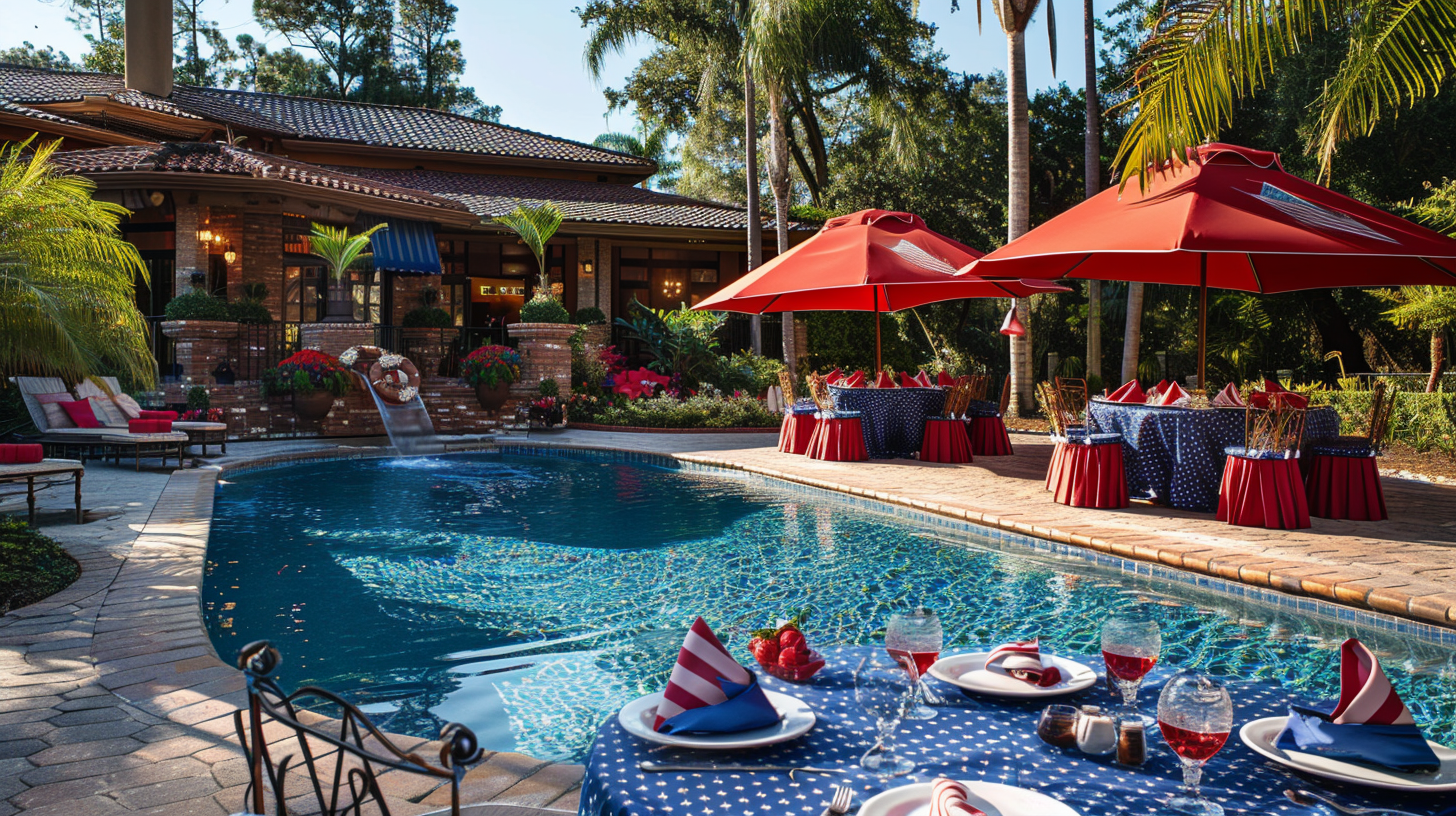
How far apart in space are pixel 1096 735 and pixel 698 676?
2.43ft

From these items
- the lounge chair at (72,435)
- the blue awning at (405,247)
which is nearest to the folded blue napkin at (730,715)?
the lounge chair at (72,435)

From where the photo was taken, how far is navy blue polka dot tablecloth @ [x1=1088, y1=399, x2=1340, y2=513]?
7738 millimetres

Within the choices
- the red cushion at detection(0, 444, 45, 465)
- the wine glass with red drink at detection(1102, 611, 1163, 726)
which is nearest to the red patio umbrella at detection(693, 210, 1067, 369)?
the red cushion at detection(0, 444, 45, 465)

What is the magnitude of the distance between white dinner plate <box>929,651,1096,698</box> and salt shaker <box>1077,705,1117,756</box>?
22 centimetres

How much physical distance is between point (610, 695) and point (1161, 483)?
233 inches

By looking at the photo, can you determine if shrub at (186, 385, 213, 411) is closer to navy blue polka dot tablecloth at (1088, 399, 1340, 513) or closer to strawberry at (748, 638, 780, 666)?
navy blue polka dot tablecloth at (1088, 399, 1340, 513)

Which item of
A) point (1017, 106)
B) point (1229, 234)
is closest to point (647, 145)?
point (1017, 106)

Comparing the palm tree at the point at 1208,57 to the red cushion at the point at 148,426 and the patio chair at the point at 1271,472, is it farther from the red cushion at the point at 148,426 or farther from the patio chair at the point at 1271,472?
the red cushion at the point at 148,426

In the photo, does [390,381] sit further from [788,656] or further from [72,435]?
[788,656]

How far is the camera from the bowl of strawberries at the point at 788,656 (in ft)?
7.08

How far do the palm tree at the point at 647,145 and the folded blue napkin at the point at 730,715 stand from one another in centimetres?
2371

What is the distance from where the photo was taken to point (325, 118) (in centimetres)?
2422

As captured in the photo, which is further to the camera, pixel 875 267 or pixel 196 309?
pixel 196 309

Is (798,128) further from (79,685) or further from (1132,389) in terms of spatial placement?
(79,685)
